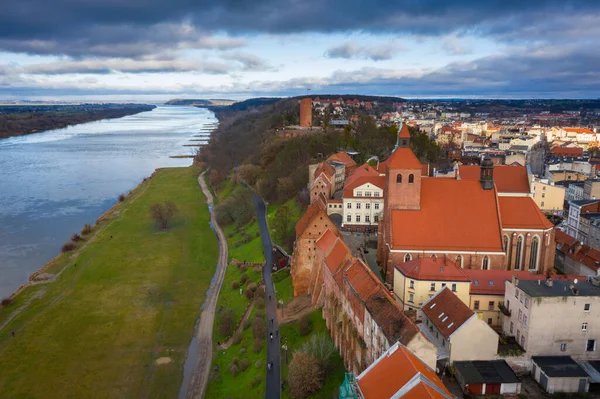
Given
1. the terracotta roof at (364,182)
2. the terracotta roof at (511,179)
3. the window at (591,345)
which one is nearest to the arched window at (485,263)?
the window at (591,345)

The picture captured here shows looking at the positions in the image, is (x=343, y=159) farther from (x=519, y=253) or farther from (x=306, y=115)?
(x=306, y=115)

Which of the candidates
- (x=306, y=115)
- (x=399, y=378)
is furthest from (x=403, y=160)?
(x=306, y=115)

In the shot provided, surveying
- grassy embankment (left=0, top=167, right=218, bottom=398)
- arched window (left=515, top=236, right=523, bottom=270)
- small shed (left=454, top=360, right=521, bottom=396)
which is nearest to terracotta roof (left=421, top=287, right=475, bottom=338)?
small shed (left=454, top=360, right=521, bottom=396)

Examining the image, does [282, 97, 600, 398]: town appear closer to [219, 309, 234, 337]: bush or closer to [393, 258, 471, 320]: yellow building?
[393, 258, 471, 320]: yellow building

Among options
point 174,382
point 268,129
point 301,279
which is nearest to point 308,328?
point 301,279

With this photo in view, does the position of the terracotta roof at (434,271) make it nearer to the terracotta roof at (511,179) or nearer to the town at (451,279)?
the town at (451,279)
